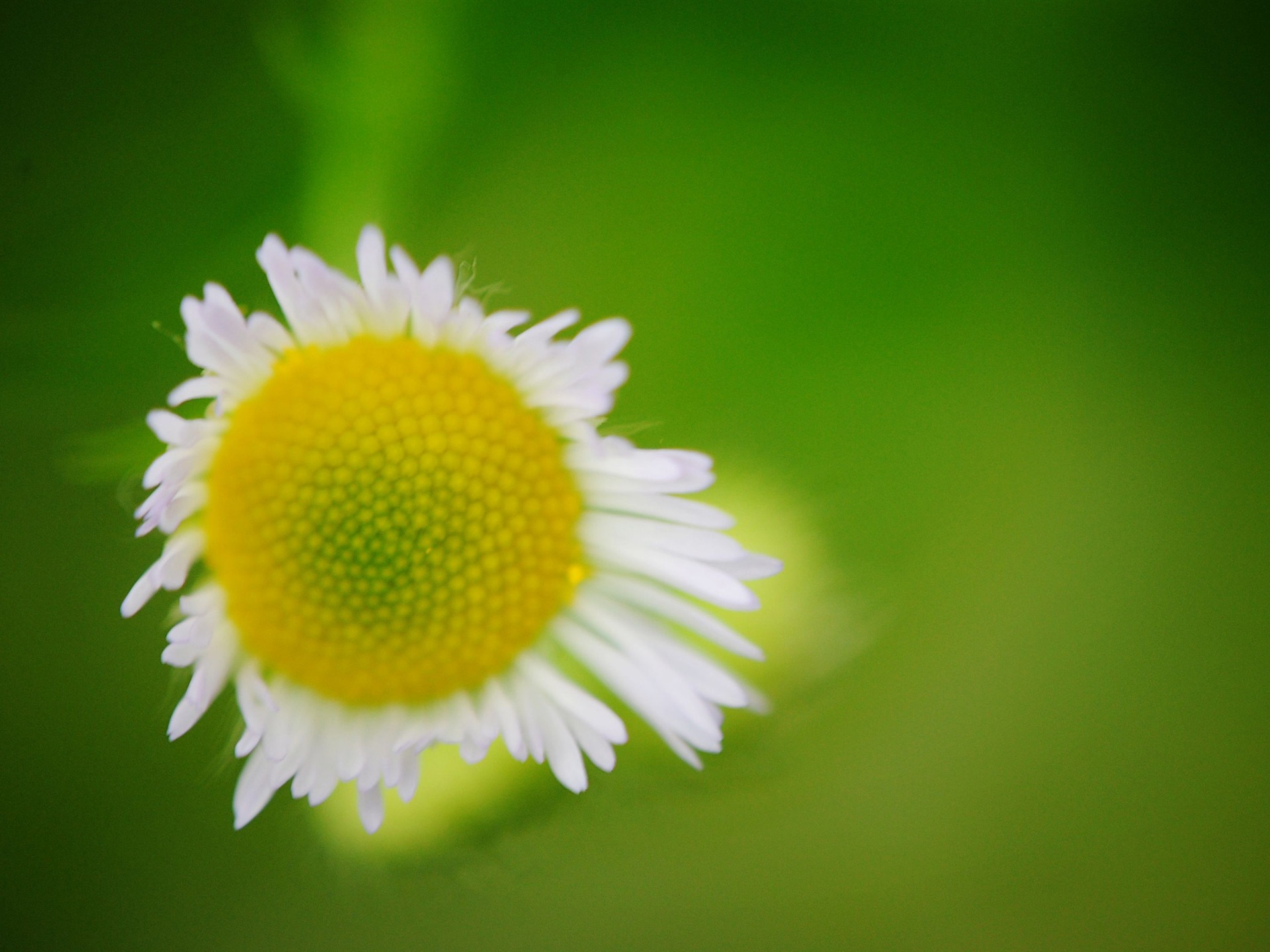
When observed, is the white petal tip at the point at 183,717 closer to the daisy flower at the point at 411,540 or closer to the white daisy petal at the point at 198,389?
the daisy flower at the point at 411,540

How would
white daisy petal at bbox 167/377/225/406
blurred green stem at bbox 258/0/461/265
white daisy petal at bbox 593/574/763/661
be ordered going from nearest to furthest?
1. white daisy petal at bbox 167/377/225/406
2. white daisy petal at bbox 593/574/763/661
3. blurred green stem at bbox 258/0/461/265

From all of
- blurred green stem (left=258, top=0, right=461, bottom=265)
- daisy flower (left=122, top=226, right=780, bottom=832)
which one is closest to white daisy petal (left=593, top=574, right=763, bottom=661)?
daisy flower (left=122, top=226, right=780, bottom=832)

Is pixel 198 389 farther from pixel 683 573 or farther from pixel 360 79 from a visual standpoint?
pixel 360 79

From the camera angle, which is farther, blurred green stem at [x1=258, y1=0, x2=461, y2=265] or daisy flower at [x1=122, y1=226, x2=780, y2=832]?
blurred green stem at [x1=258, y1=0, x2=461, y2=265]

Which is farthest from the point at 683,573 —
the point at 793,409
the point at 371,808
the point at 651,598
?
the point at 793,409

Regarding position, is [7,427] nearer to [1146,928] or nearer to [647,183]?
[647,183]

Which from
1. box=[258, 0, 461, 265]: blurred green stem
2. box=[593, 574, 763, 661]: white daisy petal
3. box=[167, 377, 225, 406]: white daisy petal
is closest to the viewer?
box=[167, 377, 225, 406]: white daisy petal

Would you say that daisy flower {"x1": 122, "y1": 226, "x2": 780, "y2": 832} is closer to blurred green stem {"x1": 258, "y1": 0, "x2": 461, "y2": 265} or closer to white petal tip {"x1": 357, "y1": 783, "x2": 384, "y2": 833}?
white petal tip {"x1": 357, "y1": 783, "x2": 384, "y2": 833}
